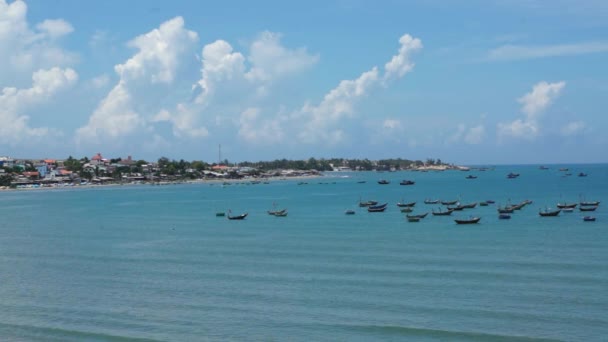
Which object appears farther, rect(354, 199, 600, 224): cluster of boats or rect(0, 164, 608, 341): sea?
rect(354, 199, 600, 224): cluster of boats

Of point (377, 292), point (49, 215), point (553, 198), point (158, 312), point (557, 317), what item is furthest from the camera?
point (553, 198)

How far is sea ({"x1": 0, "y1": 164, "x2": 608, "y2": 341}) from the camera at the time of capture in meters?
23.9

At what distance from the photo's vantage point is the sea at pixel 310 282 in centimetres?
2389

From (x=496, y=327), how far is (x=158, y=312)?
12.7m

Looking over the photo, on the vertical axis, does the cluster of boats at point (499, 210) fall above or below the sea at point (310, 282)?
above

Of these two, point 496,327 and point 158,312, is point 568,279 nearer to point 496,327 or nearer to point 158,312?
point 496,327

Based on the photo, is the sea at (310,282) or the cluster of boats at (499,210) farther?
the cluster of boats at (499,210)

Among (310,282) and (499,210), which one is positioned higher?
(499,210)

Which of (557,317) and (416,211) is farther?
(416,211)

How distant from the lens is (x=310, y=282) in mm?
31328

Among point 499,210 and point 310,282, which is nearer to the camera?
point 310,282

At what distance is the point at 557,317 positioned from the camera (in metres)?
24.4

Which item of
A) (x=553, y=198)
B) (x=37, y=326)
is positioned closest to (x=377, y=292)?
(x=37, y=326)

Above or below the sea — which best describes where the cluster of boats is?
above
